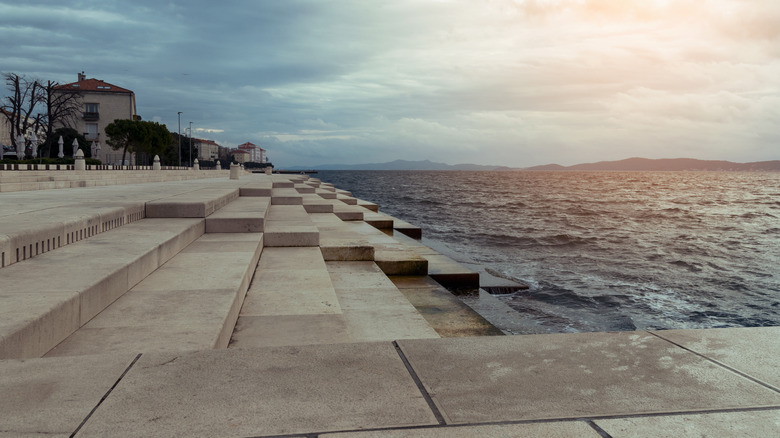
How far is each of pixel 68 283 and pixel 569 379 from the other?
378 cm

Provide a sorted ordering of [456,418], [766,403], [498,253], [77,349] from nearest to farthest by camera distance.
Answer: [456,418]
[766,403]
[77,349]
[498,253]

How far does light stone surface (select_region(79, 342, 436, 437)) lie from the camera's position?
210cm

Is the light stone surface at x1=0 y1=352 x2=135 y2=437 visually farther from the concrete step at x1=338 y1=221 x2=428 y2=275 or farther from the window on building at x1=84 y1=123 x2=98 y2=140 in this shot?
the window on building at x1=84 y1=123 x2=98 y2=140

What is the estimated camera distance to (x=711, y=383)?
8.63 ft

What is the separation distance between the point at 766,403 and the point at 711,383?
0.80 feet

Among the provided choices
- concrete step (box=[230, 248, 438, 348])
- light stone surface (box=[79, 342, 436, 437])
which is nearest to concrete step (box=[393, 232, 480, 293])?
concrete step (box=[230, 248, 438, 348])

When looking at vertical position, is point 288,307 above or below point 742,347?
below

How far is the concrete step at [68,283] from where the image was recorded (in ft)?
10.5

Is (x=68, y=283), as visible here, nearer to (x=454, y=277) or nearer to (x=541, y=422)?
(x=541, y=422)

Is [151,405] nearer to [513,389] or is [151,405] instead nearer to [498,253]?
[513,389]

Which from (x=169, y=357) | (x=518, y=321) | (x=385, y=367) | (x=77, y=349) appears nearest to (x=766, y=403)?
(x=385, y=367)

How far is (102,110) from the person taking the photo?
230ft

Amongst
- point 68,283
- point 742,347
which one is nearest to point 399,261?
point 68,283

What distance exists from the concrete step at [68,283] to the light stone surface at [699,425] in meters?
3.21
